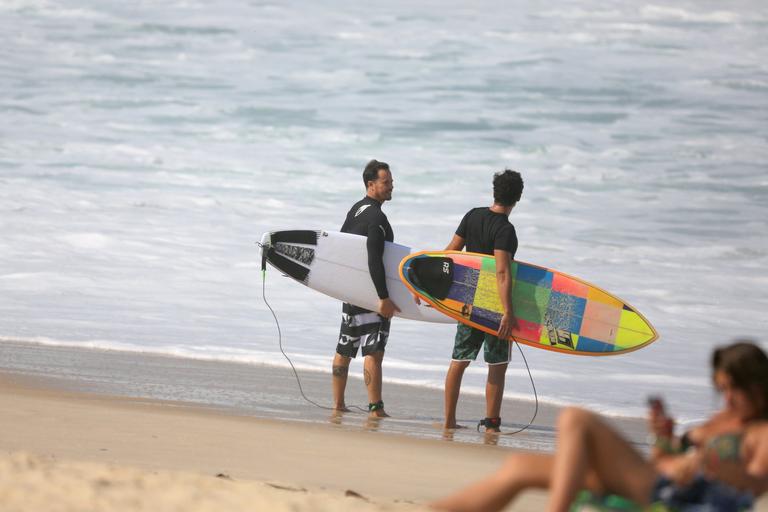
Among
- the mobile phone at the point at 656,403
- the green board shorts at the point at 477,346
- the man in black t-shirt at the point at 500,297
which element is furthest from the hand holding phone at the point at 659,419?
the green board shorts at the point at 477,346

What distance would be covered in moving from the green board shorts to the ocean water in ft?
4.14

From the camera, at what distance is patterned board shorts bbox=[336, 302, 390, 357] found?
6.25m

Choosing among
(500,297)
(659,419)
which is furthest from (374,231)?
(659,419)

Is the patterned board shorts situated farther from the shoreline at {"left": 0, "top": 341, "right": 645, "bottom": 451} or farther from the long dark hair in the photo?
the long dark hair

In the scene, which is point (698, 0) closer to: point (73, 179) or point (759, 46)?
point (759, 46)

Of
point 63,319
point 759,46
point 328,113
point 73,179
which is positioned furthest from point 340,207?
point 759,46

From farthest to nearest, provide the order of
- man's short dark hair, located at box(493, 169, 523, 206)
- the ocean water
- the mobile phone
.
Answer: the ocean water, man's short dark hair, located at box(493, 169, 523, 206), the mobile phone

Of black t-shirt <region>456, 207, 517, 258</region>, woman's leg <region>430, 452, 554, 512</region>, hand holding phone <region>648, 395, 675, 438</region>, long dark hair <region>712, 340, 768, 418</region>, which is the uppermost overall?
black t-shirt <region>456, 207, 517, 258</region>

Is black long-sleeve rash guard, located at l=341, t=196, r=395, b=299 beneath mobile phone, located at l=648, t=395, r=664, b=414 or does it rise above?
above

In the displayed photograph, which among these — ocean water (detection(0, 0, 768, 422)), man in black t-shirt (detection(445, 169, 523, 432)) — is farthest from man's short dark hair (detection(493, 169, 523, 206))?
ocean water (detection(0, 0, 768, 422))

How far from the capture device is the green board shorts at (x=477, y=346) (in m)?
5.88

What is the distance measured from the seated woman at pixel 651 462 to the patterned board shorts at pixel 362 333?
3467 millimetres

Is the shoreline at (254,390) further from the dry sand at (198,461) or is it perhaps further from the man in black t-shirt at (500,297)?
the dry sand at (198,461)

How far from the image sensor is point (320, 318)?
10.6 m
